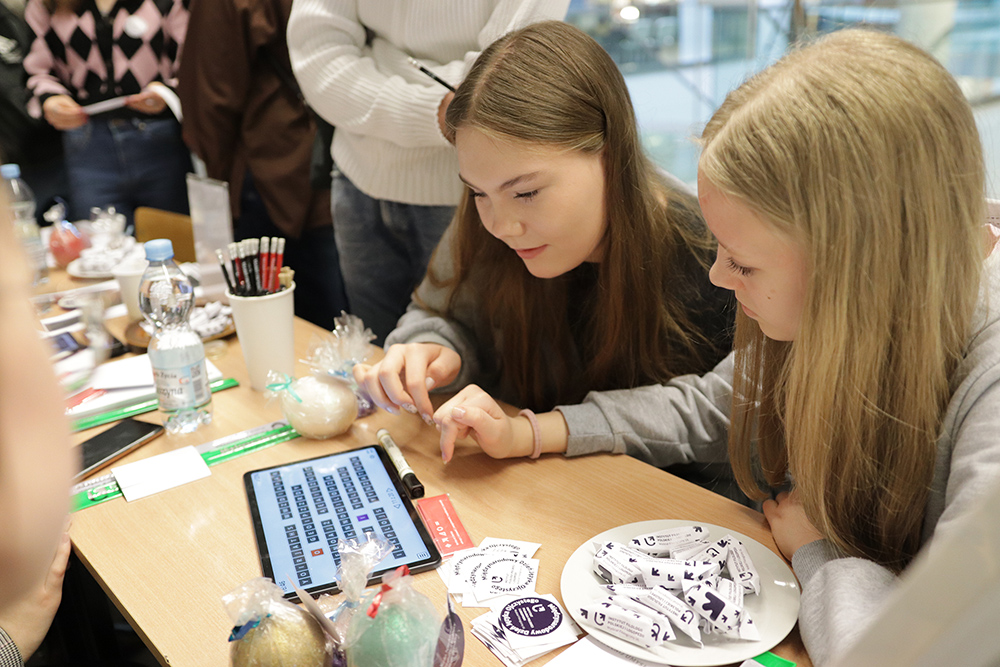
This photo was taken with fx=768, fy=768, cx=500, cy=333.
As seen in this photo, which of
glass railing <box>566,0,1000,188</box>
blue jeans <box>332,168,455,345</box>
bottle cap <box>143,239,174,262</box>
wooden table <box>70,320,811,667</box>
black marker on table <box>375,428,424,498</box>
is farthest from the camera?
glass railing <box>566,0,1000,188</box>

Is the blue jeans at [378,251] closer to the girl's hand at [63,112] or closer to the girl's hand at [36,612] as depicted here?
the girl's hand at [36,612]

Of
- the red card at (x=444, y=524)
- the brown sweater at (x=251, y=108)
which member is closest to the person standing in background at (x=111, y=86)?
the brown sweater at (x=251, y=108)

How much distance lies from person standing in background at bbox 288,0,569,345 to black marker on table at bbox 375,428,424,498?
590mm

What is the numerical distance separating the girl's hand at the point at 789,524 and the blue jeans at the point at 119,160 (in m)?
2.62

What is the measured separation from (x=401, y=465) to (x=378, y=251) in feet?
3.05

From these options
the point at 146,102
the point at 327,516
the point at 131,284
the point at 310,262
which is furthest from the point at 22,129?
the point at 327,516

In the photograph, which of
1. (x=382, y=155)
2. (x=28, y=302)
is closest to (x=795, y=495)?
(x=28, y=302)

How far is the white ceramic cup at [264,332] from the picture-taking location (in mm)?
1289

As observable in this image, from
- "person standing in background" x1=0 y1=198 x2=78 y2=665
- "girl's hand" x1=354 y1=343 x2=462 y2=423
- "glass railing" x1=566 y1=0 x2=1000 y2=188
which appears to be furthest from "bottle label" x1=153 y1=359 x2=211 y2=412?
"glass railing" x1=566 y1=0 x2=1000 y2=188

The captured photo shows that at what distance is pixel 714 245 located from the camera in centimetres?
125

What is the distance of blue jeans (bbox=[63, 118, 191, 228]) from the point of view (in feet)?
9.04

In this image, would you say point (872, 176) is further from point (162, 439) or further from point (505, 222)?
point (162, 439)

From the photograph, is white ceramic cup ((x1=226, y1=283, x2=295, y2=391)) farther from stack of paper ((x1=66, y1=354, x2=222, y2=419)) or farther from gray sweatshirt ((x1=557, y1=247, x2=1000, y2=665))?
gray sweatshirt ((x1=557, y1=247, x2=1000, y2=665))

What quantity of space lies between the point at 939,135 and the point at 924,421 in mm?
277
